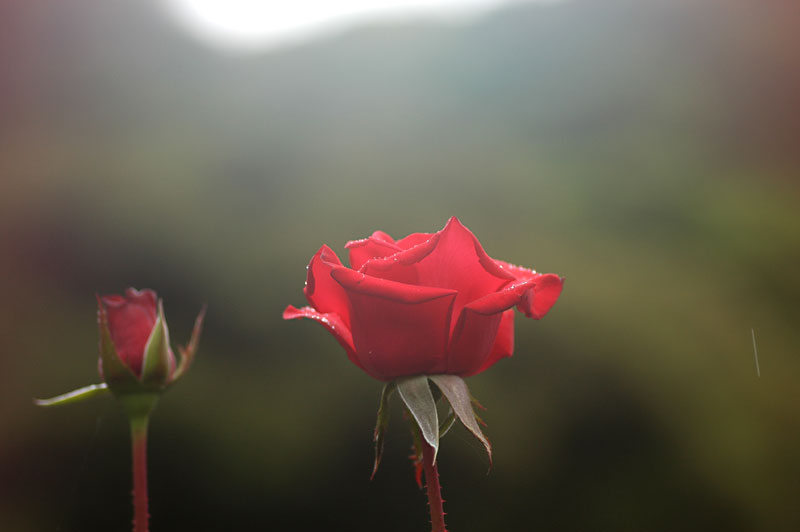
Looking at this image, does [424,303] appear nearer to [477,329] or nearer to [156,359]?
[477,329]

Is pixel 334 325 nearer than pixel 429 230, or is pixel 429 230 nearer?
pixel 334 325

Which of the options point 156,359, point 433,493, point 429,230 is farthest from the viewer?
point 429,230

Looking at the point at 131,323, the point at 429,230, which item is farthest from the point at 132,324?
the point at 429,230

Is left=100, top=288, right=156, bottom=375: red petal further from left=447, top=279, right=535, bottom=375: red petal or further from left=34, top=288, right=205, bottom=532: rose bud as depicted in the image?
left=447, top=279, right=535, bottom=375: red petal

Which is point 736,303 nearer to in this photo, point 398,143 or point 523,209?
point 523,209

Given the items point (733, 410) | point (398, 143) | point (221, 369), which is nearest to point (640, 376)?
point (733, 410)

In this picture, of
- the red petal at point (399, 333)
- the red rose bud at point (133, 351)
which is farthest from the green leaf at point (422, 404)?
the red rose bud at point (133, 351)

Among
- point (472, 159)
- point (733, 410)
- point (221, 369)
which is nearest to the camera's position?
point (733, 410)
